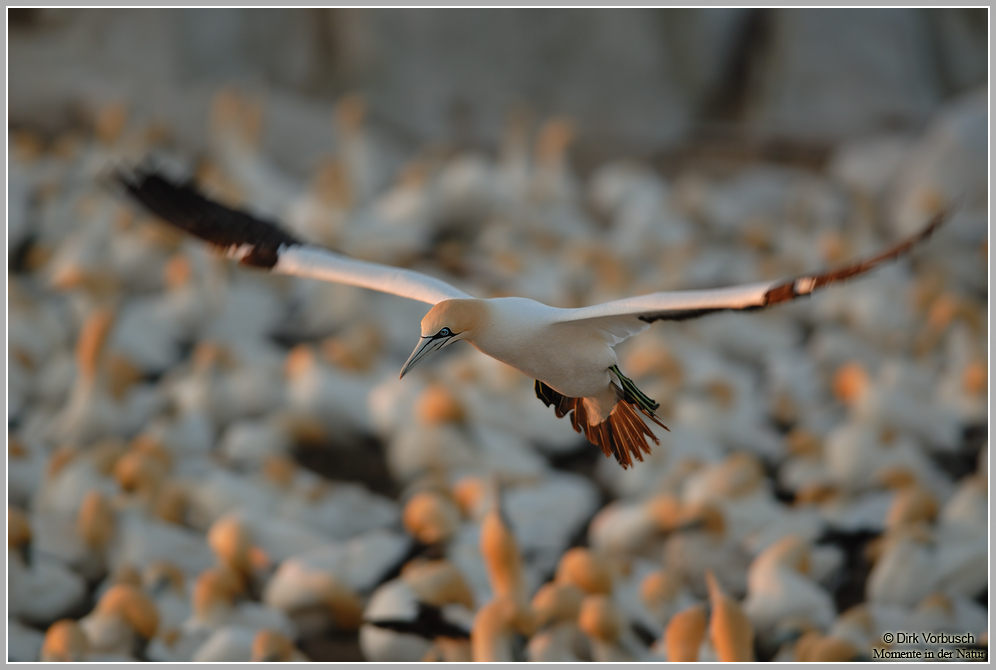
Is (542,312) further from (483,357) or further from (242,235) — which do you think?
(483,357)

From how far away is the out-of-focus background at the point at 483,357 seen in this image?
5395 mm

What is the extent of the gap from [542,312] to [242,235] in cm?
111

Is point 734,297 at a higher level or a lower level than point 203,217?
lower

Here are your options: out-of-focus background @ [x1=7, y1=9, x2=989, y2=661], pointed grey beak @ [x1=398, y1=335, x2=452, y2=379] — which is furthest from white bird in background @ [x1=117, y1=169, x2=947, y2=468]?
out-of-focus background @ [x1=7, y1=9, x2=989, y2=661]

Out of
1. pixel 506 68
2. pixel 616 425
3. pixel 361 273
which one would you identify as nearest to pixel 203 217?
pixel 361 273

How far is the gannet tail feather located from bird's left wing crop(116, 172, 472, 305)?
0.50m

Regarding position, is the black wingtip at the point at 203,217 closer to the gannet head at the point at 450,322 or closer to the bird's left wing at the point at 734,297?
the gannet head at the point at 450,322

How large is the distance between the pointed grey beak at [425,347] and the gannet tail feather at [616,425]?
54cm

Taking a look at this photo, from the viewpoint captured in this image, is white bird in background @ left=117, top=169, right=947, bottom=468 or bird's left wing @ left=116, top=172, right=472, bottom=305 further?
bird's left wing @ left=116, top=172, right=472, bottom=305

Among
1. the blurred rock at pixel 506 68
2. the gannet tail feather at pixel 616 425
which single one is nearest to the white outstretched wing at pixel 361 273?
the gannet tail feather at pixel 616 425

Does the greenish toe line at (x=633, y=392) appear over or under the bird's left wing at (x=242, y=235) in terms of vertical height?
under

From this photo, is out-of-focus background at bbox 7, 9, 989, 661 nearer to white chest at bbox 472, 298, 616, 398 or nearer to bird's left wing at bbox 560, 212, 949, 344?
white chest at bbox 472, 298, 616, 398

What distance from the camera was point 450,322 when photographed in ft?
8.28

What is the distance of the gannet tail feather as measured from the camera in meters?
2.92
